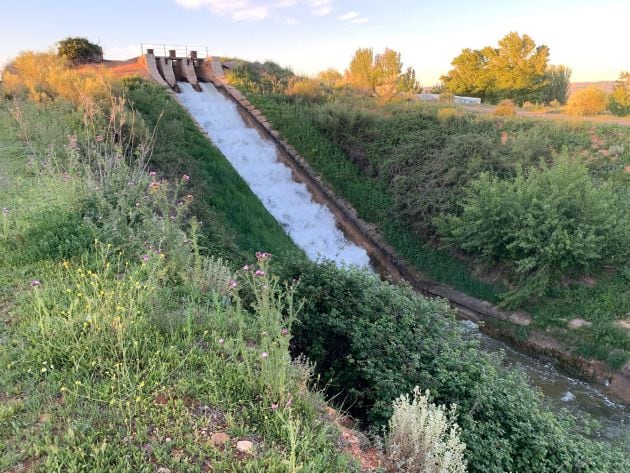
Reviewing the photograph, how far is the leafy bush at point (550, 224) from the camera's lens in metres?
8.12

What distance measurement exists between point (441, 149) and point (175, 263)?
9.79 meters

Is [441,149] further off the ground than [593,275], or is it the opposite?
[441,149]

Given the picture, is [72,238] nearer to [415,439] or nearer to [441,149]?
[415,439]

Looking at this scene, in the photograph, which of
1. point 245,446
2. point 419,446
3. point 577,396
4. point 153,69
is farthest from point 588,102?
point 245,446

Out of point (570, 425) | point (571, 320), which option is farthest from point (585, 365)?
point (570, 425)

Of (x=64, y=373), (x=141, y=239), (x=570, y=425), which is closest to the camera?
(x=64, y=373)

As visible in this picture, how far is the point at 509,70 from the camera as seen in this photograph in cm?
2709

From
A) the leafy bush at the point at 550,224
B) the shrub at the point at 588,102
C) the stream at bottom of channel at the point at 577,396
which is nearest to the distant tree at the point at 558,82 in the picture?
the shrub at the point at 588,102

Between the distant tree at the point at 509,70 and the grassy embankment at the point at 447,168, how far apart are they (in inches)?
651

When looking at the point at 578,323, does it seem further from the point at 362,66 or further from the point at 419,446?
the point at 362,66

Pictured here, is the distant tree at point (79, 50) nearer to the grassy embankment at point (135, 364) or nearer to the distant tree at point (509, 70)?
the grassy embankment at point (135, 364)

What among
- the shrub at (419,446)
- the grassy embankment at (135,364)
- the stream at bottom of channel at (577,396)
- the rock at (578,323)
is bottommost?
the stream at bottom of channel at (577,396)

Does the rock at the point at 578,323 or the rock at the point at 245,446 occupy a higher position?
the rock at the point at 245,446

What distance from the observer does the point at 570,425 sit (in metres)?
4.59
